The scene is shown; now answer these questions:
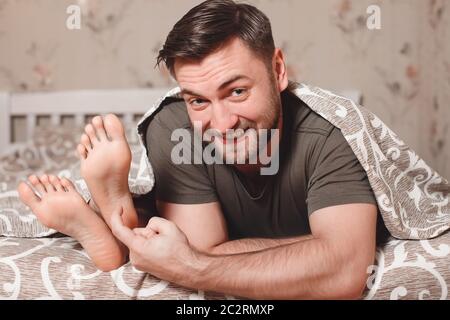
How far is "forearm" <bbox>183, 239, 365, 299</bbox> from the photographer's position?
2.64 ft

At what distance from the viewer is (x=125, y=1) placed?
2264 millimetres

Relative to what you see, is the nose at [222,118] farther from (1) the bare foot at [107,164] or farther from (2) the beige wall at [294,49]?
(2) the beige wall at [294,49]

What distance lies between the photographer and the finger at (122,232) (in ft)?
2.76

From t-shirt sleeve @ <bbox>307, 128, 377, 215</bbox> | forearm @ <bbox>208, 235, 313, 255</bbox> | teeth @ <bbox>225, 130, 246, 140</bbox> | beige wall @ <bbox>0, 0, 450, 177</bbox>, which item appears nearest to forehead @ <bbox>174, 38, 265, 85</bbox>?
teeth @ <bbox>225, 130, 246, 140</bbox>

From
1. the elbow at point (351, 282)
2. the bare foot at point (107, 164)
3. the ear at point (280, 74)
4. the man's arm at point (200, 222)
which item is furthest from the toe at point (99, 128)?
the elbow at point (351, 282)

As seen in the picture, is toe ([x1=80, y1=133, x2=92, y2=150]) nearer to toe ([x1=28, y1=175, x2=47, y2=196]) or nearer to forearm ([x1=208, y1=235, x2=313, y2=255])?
toe ([x1=28, y1=175, x2=47, y2=196])

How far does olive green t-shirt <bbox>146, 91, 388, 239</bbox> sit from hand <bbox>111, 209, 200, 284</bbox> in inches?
9.0

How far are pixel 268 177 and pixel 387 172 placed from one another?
0.23 m

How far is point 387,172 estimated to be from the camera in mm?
1024

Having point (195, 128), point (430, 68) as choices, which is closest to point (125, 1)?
point (430, 68)

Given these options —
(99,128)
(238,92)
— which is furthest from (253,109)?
(99,128)
